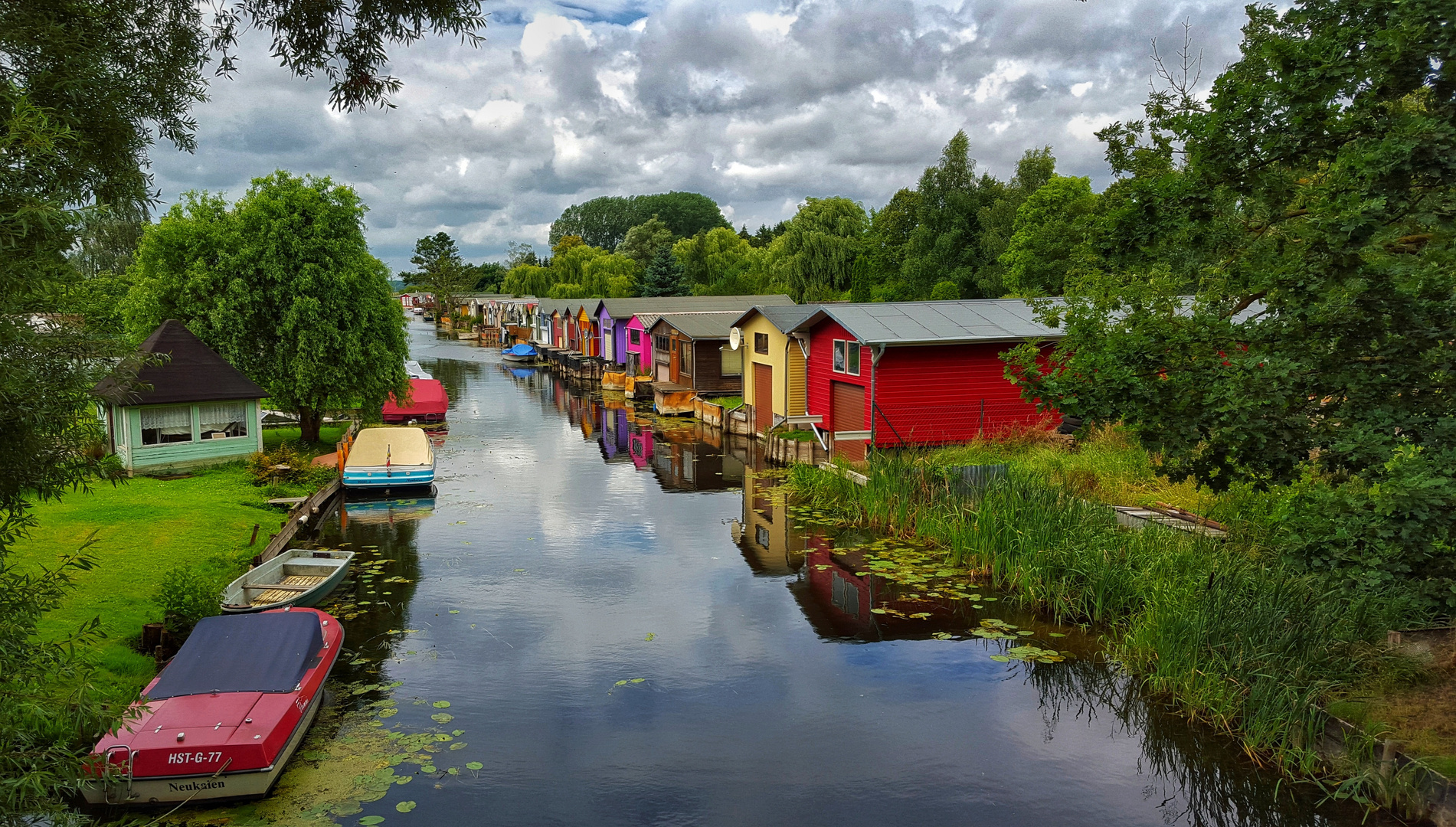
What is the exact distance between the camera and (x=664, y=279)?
90.0m

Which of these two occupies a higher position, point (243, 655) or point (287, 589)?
point (243, 655)

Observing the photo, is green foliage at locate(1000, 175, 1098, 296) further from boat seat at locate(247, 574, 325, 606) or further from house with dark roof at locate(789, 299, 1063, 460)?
boat seat at locate(247, 574, 325, 606)

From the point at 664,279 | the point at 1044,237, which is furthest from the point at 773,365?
the point at 664,279

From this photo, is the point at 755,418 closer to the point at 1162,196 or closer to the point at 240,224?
the point at 240,224

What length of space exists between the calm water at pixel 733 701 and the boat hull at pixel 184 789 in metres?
Result: 1.39

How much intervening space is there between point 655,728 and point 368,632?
6.56 metres

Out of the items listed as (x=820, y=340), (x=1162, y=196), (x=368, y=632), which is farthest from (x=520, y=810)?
(x=820, y=340)

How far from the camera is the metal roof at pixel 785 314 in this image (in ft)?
116

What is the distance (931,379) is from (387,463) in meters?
16.7

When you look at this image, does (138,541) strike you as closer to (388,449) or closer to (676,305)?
(388,449)

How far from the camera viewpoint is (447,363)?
82.7 metres

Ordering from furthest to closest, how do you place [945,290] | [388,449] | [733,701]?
[945,290], [388,449], [733,701]

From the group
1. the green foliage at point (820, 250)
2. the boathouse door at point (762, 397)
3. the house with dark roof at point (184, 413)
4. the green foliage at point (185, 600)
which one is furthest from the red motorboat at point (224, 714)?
the green foliage at point (820, 250)

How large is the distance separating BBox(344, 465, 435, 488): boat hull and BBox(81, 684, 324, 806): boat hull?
60.0 feet
